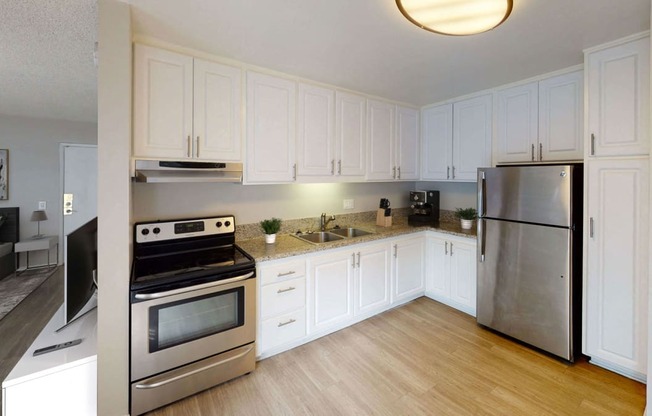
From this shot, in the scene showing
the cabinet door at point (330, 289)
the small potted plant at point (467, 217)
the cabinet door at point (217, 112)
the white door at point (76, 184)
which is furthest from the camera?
the white door at point (76, 184)

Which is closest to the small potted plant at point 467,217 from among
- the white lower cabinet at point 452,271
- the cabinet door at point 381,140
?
the white lower cabinet at point 452,271

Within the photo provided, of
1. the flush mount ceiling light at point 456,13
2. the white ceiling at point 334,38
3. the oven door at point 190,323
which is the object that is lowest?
the oven door at point 190,323

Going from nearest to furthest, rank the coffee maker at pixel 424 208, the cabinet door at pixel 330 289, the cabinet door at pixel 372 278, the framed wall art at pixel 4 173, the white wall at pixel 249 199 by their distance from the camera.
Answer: the white wall at pixel 249 199
the cabinet door at pixel 330 289
the cabinet door at pixel 372 278
the coffee maker at pixel 424 208
the framed wall art at pixel 4 173

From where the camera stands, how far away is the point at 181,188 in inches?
95.3

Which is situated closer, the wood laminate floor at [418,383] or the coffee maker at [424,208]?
the wood laminate floor at [418,383]

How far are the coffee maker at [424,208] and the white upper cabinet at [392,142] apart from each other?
0.26 m

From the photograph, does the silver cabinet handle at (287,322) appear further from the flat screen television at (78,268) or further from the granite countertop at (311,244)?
the flat screen television at (78,268)

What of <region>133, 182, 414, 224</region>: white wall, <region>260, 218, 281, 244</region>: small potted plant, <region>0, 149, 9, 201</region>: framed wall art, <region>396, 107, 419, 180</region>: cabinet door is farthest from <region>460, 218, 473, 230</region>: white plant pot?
<region>0, 149, 9, 201</region>: framed wall art

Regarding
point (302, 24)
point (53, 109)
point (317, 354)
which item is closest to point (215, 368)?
point (317, 354)

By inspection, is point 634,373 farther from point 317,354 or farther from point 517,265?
point 317,354

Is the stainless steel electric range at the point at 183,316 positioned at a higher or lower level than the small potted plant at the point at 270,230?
lower

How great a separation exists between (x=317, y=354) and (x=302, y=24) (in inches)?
93.2

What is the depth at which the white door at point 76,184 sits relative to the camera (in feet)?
15.3

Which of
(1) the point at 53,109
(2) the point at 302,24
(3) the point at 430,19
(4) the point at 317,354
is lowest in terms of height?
(4) the point at 317,354
